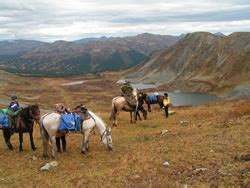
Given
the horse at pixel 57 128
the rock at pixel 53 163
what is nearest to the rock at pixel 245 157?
the horse at pixel 57 128

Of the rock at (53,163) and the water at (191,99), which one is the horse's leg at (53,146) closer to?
the rock at (53,163)

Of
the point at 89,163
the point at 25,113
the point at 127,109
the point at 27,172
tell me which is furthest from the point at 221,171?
the point at 127,109

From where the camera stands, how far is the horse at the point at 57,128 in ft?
62.6

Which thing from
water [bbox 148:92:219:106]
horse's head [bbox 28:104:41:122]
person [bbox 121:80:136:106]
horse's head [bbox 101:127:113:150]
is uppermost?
horse's head [bbox 28:104:41:122]

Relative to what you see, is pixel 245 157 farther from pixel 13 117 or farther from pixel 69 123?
pixel 13 117

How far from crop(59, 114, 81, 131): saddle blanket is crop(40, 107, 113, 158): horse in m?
0.20

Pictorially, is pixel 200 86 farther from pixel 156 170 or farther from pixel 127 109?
pixel 156 170

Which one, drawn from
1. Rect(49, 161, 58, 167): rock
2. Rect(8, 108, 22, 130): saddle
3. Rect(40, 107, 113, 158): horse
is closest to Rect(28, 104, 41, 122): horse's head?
Rect(8, 108, 22, 130): saddle

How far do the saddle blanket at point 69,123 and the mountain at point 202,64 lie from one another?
99966mm

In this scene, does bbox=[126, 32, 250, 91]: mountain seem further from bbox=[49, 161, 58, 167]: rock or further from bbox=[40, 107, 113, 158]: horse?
bbox=[49, 161, 58, 167]: rock

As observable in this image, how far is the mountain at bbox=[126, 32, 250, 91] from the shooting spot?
122m

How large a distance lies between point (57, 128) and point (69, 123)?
0.64 m

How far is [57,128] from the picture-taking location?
19.1m

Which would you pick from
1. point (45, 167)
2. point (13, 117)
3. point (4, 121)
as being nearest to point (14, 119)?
point (13, 117)
